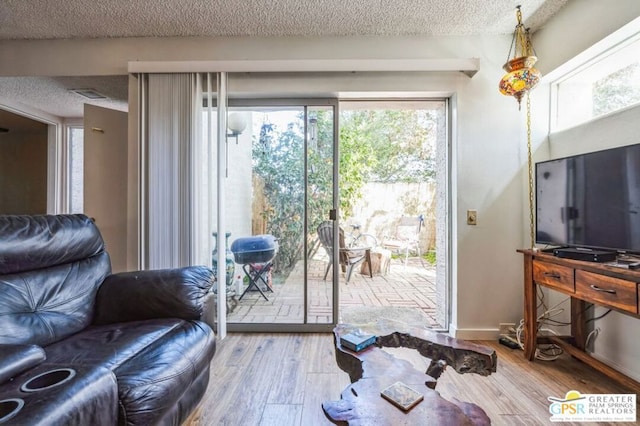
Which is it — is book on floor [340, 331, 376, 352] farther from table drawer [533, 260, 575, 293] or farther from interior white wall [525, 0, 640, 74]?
interior white wall [525, 0, 640, 74]

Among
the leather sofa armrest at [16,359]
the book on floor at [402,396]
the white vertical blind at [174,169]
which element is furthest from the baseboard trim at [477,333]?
the leather sofa armrest at [16,359]

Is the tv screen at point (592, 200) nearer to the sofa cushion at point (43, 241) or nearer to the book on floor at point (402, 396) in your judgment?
the book on floor at point (402, 396)

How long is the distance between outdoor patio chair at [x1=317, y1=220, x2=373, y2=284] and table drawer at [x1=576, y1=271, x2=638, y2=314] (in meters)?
1.64

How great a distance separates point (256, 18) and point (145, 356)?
2.28 m

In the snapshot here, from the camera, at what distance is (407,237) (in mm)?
5418

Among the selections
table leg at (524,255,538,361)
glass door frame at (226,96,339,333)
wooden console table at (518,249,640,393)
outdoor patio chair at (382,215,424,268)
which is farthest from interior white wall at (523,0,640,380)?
outdoor patio chair at (382,215,424,268)

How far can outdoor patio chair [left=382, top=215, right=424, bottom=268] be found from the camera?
201 inches

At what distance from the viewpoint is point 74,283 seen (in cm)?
153

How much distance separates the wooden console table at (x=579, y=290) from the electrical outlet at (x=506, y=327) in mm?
266

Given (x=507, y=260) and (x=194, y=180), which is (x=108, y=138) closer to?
(x=194, y=180)

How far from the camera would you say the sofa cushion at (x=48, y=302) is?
126 cm

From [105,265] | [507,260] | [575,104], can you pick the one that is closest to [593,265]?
[507,260]

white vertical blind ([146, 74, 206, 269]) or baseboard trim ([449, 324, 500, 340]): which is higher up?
white vertical blind ([146, 74, 206, 269])

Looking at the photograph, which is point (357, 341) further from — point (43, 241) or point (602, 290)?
point (43, 241)
